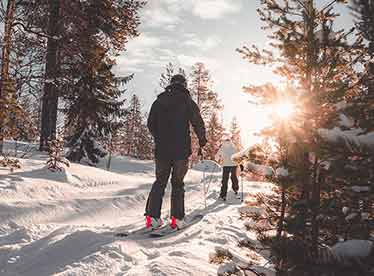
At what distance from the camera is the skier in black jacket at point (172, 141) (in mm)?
5586

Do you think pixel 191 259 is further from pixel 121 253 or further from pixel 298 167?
pixel 298 167

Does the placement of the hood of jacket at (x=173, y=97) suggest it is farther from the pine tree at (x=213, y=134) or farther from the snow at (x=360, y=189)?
the pine tree at (x=213, y=134)

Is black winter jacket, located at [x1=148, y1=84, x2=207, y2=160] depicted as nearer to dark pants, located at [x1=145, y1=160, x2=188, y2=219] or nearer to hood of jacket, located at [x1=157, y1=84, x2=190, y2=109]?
hood of jacket, located at [x1=157, y1=84, x2=190, y2=109]

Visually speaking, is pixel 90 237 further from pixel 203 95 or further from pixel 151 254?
pixel 203 95

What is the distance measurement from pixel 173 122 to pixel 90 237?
2284 millimetres

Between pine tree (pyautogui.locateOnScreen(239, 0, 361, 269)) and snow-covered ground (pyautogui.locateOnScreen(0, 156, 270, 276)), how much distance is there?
2.46 feet

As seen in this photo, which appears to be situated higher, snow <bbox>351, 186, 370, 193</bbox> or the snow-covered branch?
the snow-covered branch

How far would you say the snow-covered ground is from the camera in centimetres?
335

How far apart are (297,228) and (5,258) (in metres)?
2.88

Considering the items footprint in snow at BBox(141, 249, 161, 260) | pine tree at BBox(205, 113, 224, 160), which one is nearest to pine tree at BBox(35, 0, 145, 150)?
footprint in snow at BBox(141, 249, 161, 260)

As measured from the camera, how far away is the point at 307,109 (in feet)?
9.34

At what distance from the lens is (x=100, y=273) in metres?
3.23

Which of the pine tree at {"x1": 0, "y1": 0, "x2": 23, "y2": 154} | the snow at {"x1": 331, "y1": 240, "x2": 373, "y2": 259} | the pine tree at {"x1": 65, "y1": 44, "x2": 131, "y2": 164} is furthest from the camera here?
the pine tree at {"x1": 65, "y1": 44, "x2": 131, "y2": 164}

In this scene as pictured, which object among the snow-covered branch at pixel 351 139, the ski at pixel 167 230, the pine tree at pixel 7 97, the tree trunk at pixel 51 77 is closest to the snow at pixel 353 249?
the snow-covered branch at pixel 351 139
